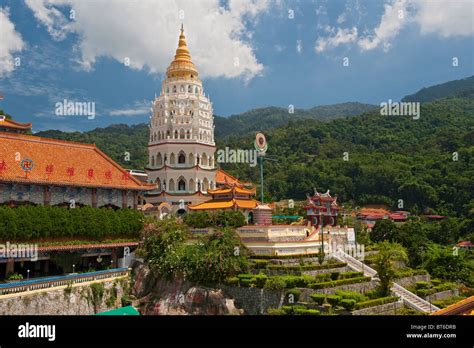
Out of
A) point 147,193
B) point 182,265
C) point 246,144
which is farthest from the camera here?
point 246,144

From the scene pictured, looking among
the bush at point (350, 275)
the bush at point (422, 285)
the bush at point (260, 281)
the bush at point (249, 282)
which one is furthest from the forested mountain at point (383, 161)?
the bush at point (249, 282)

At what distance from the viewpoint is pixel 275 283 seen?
2739cm

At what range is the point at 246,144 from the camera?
120438 millimetres

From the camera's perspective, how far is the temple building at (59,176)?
3125 centimetres

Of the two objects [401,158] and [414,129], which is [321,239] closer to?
[401,158]

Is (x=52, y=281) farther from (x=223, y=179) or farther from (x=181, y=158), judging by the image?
(x=223, y=179)

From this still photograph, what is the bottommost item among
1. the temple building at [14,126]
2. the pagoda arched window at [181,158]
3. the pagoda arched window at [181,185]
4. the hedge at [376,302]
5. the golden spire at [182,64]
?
the hedge at [376,302]

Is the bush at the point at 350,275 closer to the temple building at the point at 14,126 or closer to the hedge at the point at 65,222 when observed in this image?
the hedge at the point at 65,222

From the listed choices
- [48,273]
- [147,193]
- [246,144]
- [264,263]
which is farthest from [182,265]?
[246,144]

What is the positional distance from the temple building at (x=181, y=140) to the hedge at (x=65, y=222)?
9841 mm

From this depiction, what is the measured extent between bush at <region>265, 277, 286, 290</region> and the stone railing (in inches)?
405

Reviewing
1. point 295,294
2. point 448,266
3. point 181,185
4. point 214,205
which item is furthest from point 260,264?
point 181,185
